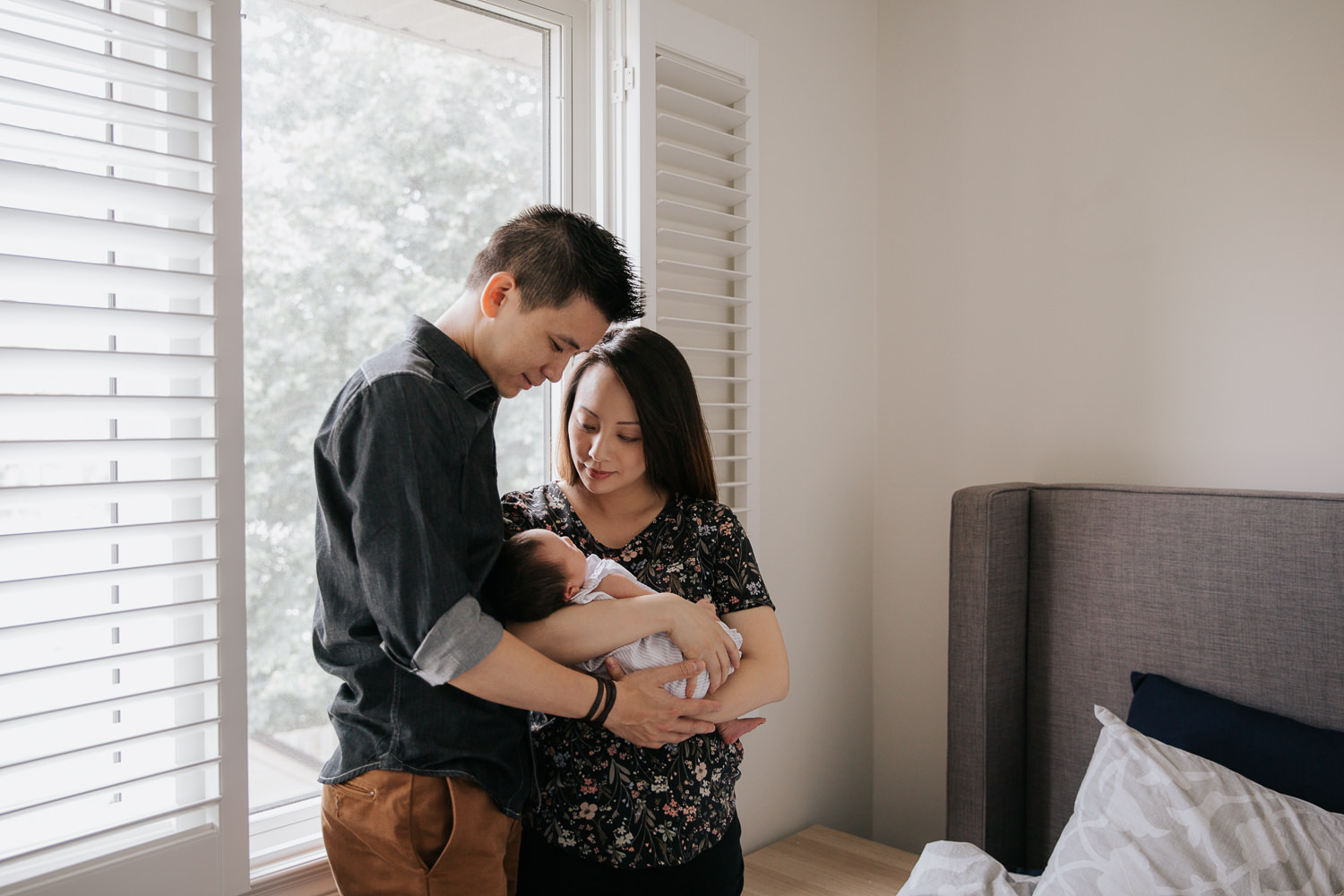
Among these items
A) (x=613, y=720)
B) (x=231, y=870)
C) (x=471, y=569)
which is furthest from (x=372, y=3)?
(x=231, y=870)

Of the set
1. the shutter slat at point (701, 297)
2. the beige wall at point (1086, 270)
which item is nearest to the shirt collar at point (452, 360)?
the shutter slat at point (701, 297)

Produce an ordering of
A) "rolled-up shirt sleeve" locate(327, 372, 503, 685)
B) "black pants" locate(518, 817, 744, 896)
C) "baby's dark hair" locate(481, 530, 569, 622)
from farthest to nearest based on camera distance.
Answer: "black pants" locate(518, 817, 744, 896) → "baby's dark hair" locate(481, 530, 569, 622) → "rolled-up shirt sleeve" locate(327, 372, 503, 685)

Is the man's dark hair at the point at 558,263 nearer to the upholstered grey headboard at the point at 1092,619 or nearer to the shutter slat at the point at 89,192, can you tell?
the shutter slat at the point at 89,192

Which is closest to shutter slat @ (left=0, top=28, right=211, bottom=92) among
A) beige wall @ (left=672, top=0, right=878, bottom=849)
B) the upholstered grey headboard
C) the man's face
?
the man's face

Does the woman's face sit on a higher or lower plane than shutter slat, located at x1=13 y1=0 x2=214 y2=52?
lower

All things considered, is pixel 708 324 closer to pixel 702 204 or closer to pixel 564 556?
pixel 702 204

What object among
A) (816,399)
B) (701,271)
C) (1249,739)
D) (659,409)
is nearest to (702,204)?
(701,271)

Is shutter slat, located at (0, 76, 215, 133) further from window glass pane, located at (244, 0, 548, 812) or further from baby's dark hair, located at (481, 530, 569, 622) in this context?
baby's dark hair, located at (481, 530, 569, 622)

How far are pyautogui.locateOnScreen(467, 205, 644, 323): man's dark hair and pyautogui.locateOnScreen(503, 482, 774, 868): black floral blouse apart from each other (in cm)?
43

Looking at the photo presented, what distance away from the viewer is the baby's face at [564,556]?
3.89ft

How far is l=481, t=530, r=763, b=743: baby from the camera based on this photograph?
1169 mm

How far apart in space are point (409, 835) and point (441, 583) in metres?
0.35

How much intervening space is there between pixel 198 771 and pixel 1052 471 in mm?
1874

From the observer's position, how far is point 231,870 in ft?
4.25
